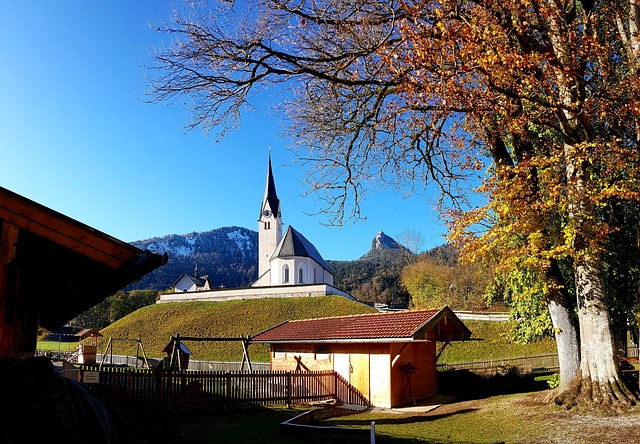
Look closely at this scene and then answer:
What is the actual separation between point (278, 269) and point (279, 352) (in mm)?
47317

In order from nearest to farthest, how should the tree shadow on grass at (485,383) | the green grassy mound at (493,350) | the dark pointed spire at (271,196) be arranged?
the tree shadow on grass at (485,383), the green grassy mound at (493,350), the dark pointed spire at (271,196)

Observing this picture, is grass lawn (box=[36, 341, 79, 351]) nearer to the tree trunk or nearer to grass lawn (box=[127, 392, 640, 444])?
grass lawn (box=[127, 392, 640, 444])

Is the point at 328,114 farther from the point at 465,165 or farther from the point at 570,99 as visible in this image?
the point at 570,99

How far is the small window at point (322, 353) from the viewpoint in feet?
67.4

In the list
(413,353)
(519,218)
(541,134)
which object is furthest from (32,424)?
(413,353)

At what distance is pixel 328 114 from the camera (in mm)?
14367

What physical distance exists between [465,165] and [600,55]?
213 inches

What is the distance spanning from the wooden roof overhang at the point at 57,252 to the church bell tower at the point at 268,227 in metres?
76.0

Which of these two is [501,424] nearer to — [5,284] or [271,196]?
[5,284]

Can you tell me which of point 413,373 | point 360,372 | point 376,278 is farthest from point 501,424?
point 376,278

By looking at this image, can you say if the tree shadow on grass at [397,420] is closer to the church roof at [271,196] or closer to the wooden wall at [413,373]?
the wooden wall at [413,373]

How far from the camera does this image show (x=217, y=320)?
5038 centimetres

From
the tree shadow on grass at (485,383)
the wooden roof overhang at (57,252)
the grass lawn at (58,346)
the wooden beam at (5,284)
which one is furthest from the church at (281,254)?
the wooden beam at (5,284)

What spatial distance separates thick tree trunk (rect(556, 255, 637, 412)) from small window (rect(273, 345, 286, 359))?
13014 millimetres
